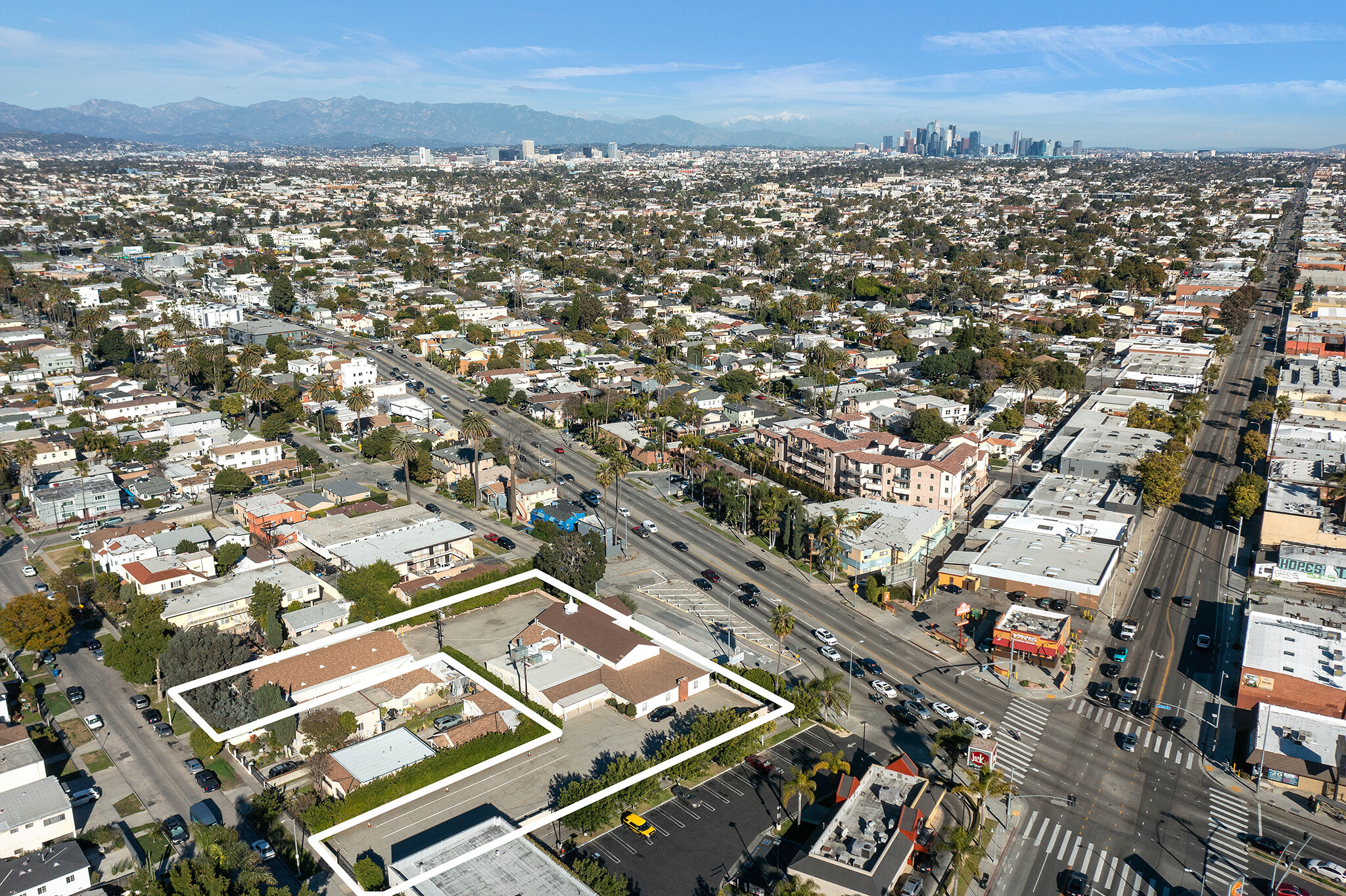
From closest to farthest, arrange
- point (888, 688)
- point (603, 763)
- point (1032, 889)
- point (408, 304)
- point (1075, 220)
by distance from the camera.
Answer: point (1032, 889) → point (603, 763) → point (888, 688) → point (408, 304) → point (1075, 220)

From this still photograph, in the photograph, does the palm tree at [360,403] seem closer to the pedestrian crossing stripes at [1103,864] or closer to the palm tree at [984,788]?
the palm tree at [984,788]

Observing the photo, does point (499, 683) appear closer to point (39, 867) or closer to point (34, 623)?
point (39, 867)

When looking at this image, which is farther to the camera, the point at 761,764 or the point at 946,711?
the point at 946,711

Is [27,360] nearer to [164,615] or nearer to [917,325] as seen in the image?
[164,615]

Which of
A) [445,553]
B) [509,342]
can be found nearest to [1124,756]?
[445,553]

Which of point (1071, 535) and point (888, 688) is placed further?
point (1071, 535)

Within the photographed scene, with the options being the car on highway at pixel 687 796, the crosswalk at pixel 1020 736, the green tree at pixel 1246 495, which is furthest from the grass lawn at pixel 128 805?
the green tree at pixel 1246 495

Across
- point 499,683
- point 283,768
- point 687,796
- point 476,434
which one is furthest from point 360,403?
point 687,796
